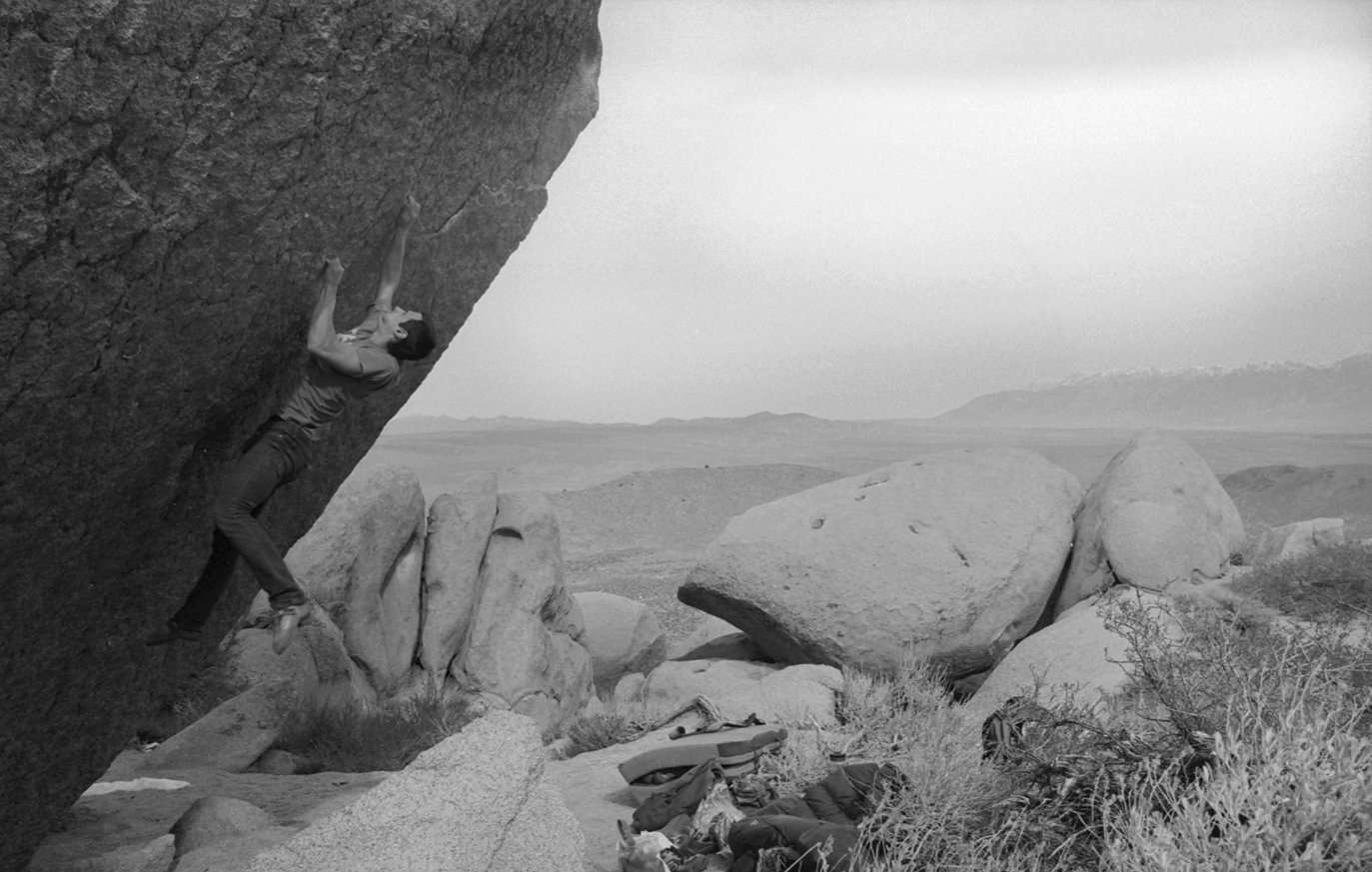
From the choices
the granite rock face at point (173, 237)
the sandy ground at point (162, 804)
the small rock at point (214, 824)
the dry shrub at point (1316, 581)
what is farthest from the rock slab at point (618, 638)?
the granite rock face at point (173, 237)

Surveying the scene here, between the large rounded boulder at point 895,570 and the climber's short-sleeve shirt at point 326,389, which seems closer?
the climber's short-sleeve shirt at point 326,389

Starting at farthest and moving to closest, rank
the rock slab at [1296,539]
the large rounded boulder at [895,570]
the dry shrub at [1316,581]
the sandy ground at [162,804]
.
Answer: the rock slab at [1296,539], the large rounded boulder at [895,570], the dry shrub at [1316,581], the sandy ground at [162,804]

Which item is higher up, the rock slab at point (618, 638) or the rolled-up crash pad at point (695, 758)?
the rolled-up crash pad at point (695, 758)

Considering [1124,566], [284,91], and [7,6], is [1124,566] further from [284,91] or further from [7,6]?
[7,6]

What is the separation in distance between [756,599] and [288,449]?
23.6 feet

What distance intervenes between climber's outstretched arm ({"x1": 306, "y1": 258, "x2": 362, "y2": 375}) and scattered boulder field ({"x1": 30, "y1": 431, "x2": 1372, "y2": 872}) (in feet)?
12.6

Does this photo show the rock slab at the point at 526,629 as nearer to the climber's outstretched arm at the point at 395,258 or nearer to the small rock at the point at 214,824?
the small rock at the point at 214,824

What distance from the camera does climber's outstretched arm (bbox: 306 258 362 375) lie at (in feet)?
16.9

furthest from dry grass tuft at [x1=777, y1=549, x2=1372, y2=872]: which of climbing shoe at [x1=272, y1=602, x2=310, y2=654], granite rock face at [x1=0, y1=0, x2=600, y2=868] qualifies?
granite rock face at [x1=0, y1=0, x2=600, y2=868]

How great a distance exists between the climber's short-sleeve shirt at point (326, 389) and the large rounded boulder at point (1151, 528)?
934 cm

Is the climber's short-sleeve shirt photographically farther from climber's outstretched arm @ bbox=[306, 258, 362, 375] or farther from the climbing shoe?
the climbing shoe

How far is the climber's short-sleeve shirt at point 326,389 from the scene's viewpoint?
5297 millimetres

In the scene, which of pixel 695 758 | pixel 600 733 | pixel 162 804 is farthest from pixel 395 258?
pixel 600 733

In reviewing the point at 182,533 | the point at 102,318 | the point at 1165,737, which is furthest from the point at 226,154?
the point at 1165,737
